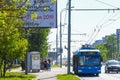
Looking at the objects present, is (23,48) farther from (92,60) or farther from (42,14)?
(92,60)

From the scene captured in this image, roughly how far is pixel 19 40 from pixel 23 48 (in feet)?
2.25

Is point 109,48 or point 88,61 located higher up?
point 109,48

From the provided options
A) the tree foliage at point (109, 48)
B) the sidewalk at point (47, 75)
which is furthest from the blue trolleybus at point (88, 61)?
the tree foliage at point (109, 48)

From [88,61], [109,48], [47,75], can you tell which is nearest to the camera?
[47,75]

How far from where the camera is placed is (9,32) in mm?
20797

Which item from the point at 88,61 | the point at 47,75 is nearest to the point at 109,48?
the point at 88,61

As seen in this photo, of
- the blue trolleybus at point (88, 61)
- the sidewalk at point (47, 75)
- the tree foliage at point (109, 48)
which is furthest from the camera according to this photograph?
the tree foliage at point (109, 48)

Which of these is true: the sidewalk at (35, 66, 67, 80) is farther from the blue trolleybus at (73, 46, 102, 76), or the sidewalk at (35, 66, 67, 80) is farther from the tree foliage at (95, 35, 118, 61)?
the tree foliage at (95, 35, 118, 61)

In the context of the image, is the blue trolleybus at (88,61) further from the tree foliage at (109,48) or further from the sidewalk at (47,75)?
the tree foliage at (109,48)

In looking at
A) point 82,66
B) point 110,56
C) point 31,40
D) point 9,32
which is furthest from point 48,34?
point 110,56

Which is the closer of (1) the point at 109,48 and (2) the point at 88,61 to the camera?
(2) the point at 88,61

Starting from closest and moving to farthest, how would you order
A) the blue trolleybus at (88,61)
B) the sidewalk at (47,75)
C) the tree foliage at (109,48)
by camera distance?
the sidewalk at (47,75) → the blue trolleybus at (88,61) → the tree foliage at (109,48)

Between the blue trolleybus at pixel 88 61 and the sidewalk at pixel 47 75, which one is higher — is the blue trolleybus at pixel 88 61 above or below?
above

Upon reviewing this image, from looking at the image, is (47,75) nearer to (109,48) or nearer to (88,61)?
(88,61)
